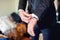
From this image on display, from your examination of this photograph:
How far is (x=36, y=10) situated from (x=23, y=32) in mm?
427

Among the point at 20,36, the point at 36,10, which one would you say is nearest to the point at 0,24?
the point at 20,36

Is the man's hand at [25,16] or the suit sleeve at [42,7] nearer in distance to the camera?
the suit sleeve at [42,7]

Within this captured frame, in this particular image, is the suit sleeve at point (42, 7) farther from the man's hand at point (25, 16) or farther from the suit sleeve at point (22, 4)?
the suit sleeve at point (22, 4)

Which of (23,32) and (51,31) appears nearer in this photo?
(51,31)

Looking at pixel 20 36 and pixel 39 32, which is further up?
pixel 39 32

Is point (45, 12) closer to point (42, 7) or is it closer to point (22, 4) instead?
point (42, 7)

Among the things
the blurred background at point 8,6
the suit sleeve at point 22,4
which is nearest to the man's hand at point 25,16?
the suit sleeve at point 22,4

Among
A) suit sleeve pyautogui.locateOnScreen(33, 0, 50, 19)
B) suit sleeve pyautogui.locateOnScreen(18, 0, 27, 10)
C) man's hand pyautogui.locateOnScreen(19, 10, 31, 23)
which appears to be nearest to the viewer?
suit sleeve pyautogui.locateOnScreen(33, 0, 50, 19)

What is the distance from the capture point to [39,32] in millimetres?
996

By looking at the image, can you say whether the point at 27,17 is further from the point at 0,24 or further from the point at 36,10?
the point at 0,24

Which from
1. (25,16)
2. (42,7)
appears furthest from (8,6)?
(42,7)

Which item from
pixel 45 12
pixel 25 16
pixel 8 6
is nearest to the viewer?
pixel 45 12

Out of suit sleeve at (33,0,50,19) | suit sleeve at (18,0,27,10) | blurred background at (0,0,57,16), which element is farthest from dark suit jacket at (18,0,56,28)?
blurred background at (0,0,57,16)

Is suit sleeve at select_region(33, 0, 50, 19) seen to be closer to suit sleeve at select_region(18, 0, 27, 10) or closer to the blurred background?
suit sleeve at select_region(18, 0, 27, 10)
